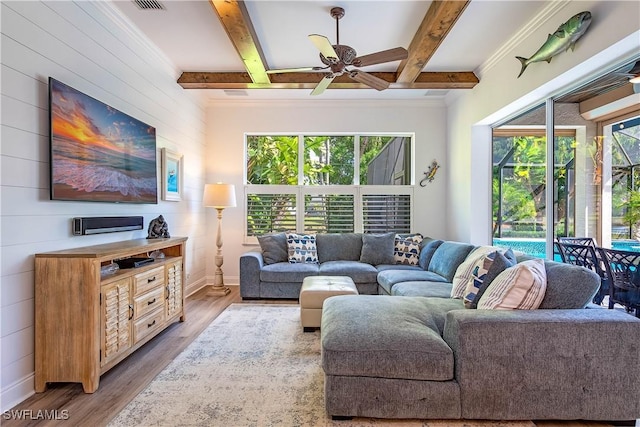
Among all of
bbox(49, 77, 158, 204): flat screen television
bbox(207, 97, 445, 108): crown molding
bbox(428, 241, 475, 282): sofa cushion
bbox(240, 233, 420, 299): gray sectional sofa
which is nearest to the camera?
bbox(49, 77, 158, 204): flat screen television

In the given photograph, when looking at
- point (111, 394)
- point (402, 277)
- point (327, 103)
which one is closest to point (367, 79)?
point (402, 277)

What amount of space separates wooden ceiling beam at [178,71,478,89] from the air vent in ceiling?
140 cm

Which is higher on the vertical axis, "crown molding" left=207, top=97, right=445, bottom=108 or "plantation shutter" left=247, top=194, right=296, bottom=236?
"crown molding" left=207, top=97, right=445, bottom=108

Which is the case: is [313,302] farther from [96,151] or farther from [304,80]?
[304,80]

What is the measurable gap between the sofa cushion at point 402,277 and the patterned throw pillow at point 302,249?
110 cm

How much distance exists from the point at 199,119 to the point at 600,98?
471 cm

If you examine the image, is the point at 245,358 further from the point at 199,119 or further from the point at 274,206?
the point at 199,119

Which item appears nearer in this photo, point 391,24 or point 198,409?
point 198,409

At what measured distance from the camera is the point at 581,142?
301 centimetres

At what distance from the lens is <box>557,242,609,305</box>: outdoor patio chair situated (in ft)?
8.73

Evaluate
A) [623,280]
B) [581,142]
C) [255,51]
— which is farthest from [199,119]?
[623,280]

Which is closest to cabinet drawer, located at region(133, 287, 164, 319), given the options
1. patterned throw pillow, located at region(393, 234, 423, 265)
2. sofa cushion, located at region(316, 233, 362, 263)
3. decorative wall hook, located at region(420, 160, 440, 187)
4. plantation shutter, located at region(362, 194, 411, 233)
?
sofa cushion, located at region(316, 233, 362, 263)

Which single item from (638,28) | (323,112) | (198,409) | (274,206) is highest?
(323,112)

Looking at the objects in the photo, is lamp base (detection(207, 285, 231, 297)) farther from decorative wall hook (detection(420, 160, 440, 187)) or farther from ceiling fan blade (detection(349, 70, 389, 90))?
decorative wall hook (detection(420, 160, 440, 187))
